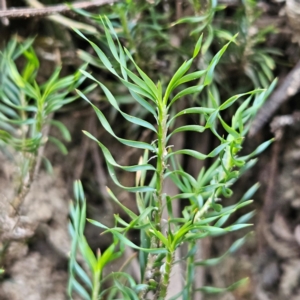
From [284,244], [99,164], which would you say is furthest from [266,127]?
[99,164]

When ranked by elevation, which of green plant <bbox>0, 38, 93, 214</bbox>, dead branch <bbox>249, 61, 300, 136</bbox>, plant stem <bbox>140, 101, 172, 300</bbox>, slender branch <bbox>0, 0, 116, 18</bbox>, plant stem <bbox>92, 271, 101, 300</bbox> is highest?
slender branch <bbox>0, 0, 116, 18</bbox>

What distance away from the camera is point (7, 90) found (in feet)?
1.87

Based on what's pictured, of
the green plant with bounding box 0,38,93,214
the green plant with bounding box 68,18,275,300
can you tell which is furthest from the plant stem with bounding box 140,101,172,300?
the green plant with bounding box 0,38,93,214

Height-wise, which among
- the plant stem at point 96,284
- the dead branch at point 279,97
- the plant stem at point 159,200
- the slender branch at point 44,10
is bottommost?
the plant stem at point 96,284

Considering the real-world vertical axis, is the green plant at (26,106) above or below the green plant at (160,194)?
above

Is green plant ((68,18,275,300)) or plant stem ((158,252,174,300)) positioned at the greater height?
green plant ((68,18,275,300))

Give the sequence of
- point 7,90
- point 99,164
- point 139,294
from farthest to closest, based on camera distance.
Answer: point 99,164
point 7,90
point 139,294

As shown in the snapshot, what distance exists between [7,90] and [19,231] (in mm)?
207

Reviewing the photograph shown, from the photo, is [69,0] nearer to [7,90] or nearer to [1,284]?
[7,90]

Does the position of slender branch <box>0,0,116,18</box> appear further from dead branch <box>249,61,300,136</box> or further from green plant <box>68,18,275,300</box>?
dead branch <box>249,61,300,136</box>

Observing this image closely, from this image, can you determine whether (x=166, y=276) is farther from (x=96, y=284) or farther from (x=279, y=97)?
(x=279, y=97)

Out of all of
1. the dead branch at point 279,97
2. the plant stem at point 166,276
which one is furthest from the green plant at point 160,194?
the dead branch at point 279,97

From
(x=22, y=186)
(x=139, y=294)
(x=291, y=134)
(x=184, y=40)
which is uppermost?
(x=184, y=40)

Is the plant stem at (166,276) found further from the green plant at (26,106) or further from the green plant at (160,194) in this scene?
the green plant at (26,106)
